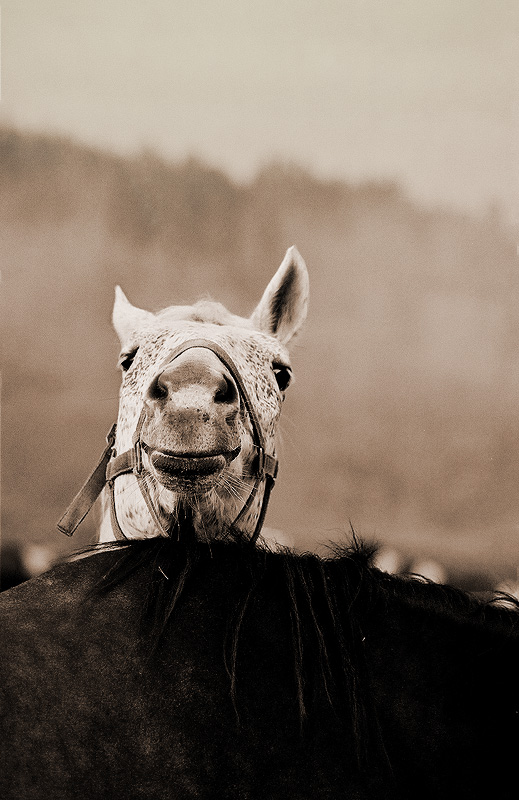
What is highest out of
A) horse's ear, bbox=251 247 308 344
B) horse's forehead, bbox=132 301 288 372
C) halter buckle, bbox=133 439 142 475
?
horse's ear, bbox=251 247 308 344

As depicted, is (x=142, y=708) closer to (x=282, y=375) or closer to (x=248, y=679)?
(x=248, y=679)

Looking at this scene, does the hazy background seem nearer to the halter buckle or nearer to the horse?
the halter buckle

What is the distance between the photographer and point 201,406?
4.27 feet

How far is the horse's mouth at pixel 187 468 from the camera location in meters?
1.33

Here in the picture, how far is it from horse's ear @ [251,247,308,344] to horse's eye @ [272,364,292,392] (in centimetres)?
28

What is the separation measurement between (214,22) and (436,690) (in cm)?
269

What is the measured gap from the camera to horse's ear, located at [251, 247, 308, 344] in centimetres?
216

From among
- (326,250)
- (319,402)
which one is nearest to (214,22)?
(326,250)

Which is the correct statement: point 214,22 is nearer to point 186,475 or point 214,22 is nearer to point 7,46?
point 7,46

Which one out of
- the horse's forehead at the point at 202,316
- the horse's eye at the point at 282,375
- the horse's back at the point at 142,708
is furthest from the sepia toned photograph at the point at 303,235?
the horse's back at the point at 142,708

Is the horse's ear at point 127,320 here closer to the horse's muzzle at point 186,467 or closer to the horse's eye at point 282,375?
the horse's eye at point 282,375

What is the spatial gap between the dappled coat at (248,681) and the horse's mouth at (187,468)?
328 mm

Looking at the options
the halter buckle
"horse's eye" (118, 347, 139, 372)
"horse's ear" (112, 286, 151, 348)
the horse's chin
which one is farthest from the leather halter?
"horse's ear" (112, 286, 151, 348)

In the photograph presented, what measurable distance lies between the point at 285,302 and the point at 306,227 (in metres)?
0.71
